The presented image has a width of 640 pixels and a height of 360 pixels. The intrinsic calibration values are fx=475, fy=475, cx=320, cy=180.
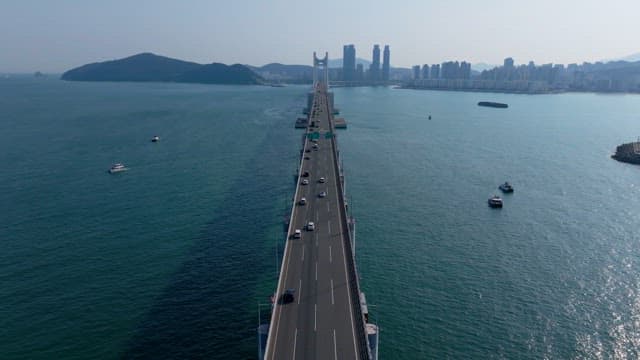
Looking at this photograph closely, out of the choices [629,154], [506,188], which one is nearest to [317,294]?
[506,188]

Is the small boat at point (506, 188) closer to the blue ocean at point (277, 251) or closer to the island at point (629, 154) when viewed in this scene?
the blue ocean at point (277, 251)

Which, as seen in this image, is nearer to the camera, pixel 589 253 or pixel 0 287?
pixel 0 287

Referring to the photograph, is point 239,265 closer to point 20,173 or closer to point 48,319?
point 48,319

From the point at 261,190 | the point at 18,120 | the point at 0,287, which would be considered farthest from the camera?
the point at 18,120

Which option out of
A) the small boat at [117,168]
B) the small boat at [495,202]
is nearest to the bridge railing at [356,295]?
the small boat at [495,202]

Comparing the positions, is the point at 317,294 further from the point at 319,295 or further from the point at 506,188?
the point at 506,188

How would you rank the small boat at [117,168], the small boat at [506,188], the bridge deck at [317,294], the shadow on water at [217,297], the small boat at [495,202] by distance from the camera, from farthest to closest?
the small boat at [117,168], the small boat at [506,188], the small boat at [495,202], the shadow on water at [217,297], the bridge deck at [317,294]

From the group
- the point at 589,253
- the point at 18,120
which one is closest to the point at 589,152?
the point at 589,253
